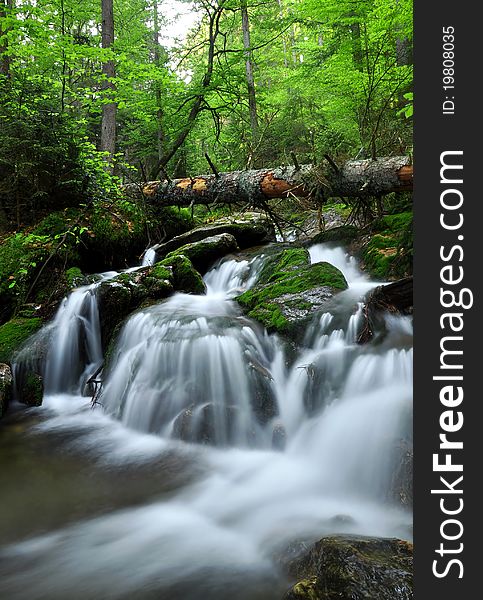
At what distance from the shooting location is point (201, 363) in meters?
5.19

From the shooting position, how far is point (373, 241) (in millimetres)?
7281

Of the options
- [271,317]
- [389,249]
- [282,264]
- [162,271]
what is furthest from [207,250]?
[389,249]

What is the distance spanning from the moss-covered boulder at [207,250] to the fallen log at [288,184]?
110 cm

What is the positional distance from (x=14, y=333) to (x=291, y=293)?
4.15m

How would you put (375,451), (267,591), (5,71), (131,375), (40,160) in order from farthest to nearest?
(5,71) → (40,160) → (131,375) → (375,451) → (267,591)

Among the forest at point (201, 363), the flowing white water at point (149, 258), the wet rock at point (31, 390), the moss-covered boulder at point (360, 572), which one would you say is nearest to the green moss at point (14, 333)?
the forest at point (201, 363)

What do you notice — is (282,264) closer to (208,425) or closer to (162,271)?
(162,271)

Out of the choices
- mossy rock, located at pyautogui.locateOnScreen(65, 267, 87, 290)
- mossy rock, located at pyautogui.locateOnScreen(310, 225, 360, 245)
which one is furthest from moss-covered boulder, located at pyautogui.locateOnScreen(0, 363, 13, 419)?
mossy rock, located at pyautogui.locateOnScreen(310, 225, 360, 245)

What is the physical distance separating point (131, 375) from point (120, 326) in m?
1.08

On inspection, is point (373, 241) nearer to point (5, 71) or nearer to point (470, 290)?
point (470, 290)

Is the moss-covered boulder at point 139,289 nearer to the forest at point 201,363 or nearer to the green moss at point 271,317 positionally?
the forest at point 201,363

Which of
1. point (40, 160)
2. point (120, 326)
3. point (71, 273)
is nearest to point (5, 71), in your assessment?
point (40, 160)

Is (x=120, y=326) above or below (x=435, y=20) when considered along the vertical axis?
below

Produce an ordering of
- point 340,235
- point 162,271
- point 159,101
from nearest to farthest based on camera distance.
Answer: point 162,271 < point 340,235 < point 159,101
